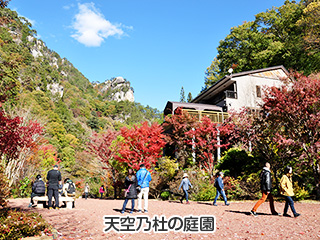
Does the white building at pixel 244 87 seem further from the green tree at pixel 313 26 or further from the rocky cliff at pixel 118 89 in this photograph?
the rocky cliff at pixel 118 89

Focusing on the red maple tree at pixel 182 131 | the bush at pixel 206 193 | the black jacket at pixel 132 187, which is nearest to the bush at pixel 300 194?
the bush at pixel 206 193

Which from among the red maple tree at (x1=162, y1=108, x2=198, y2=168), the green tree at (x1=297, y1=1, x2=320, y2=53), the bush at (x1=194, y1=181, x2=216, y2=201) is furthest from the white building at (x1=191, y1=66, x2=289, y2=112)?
the bush at (x1=194, y1=181, x2=216, y2=201)

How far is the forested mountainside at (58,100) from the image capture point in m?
34.3

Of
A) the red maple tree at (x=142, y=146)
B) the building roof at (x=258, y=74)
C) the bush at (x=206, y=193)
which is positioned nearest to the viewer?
the bush at (x=206, y=193)

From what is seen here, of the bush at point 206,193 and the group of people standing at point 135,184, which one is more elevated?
the group of people standing at point 135,184

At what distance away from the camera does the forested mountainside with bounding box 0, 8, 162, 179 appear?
3428 cm

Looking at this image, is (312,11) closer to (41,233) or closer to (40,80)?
(41,233)

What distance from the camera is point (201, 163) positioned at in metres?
17.1

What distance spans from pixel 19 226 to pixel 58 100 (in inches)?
2941

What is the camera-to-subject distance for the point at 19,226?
5008 mm

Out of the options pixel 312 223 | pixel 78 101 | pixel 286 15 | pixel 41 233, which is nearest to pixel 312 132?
pixel 312 223

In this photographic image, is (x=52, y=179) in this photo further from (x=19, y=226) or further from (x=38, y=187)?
(x=19, y=226)

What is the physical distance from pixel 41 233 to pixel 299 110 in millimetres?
11270

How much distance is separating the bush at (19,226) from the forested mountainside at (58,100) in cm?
327
